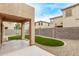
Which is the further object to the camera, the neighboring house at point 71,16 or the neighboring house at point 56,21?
the neighboring house at point 56,21

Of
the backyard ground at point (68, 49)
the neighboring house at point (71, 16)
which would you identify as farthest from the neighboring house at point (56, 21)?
the backyard ground at point (68, 49)

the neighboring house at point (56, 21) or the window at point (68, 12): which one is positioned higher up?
the window at point (68, 12)

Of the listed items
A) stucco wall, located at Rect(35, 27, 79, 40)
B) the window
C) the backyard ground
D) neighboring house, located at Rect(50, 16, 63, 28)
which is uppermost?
the window

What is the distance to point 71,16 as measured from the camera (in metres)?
3.28

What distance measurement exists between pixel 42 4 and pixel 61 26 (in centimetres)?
79

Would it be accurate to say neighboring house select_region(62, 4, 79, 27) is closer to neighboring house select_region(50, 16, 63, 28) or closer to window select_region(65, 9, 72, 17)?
window select_region(65, 9, 72, 17)

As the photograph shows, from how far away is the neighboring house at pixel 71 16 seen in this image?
318cm

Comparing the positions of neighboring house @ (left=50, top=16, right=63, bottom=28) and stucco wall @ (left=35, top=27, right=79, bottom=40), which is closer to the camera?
stucco wall @ (left=35, top=27, right=79, bottom=40)

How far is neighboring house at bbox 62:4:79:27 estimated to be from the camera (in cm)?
318

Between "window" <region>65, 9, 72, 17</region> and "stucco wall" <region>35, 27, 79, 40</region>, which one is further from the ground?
"window" <region>65, 9, 72, 17</region>

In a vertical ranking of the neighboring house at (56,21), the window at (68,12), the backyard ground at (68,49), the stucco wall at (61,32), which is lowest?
the backyard ground at (68,49)

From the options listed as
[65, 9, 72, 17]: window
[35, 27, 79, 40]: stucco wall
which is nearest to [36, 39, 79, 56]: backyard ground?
[35, 27, 79, 40]: stucco wall

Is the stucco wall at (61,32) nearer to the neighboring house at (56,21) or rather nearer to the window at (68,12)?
the neighboring house at (56,21)

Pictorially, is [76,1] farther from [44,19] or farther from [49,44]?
[49,44]
